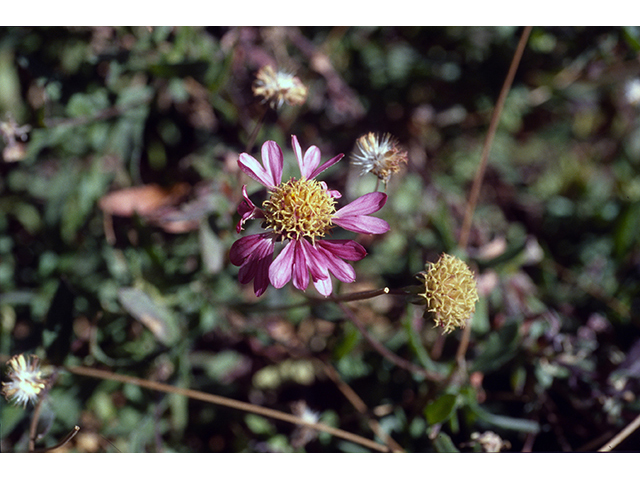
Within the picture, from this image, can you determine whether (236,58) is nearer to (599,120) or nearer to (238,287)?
(238,287)

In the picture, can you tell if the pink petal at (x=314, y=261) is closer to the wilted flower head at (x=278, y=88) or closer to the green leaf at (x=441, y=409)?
the wilted flower head at (x=278, y=88)

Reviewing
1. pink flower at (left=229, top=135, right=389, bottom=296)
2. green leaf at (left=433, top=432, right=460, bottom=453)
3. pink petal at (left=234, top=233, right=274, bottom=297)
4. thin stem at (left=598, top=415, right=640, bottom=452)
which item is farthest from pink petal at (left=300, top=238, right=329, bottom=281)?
thin stem at (left=598, top=415, right=640, bottom=452)

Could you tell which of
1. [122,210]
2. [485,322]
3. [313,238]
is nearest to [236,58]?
[122,210]

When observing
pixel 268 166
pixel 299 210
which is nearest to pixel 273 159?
pixel 268 166

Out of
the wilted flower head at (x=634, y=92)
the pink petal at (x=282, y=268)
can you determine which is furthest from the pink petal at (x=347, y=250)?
the wilted flower head at (x=634, y=92)

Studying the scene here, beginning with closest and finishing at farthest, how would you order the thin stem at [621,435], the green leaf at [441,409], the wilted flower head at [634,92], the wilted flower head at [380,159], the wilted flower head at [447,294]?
the wilted flower head at [447,294], the wilted flower head at [380,159], the green leaf at [441,409], the thin stem at [621,435], the wilted flower head at [634,92]

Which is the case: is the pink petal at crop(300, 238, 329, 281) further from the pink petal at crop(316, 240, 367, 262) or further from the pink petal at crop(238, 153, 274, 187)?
the pink petal at crop(238, 153, 274, 187)
